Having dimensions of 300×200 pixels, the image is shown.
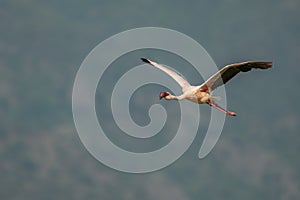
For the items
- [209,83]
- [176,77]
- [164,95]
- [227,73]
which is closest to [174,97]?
[164,95]

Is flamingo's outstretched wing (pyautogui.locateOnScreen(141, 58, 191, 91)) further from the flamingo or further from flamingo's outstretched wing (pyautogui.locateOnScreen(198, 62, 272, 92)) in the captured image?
flamingo's outstretched wing (pyautogui.locateOnScreen(198, 62, 272, 92))

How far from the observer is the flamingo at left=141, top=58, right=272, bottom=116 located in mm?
39719

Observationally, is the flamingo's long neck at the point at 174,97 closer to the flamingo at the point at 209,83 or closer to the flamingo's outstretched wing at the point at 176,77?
the flamingo at the point at 209,83

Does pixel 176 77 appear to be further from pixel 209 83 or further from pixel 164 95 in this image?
pixel 209 83

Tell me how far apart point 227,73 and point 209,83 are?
1.15 m

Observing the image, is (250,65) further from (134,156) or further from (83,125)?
(83,125)

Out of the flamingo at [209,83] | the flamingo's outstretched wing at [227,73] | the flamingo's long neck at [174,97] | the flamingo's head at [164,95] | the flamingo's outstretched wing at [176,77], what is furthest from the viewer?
the flamingo's head at [164,95]

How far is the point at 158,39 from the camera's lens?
208 feet

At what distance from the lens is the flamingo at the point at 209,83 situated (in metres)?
39.7

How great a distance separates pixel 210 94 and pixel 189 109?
2.85m

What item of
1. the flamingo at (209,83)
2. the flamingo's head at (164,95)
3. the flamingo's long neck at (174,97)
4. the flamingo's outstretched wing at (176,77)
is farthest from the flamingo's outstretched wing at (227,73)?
the flamingo's head at (164,95)

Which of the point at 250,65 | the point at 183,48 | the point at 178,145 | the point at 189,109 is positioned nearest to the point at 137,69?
the point at 183,48

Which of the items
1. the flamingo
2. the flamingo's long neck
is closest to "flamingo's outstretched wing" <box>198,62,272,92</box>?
the flamingo

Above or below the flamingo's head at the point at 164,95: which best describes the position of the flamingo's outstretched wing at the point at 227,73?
below
